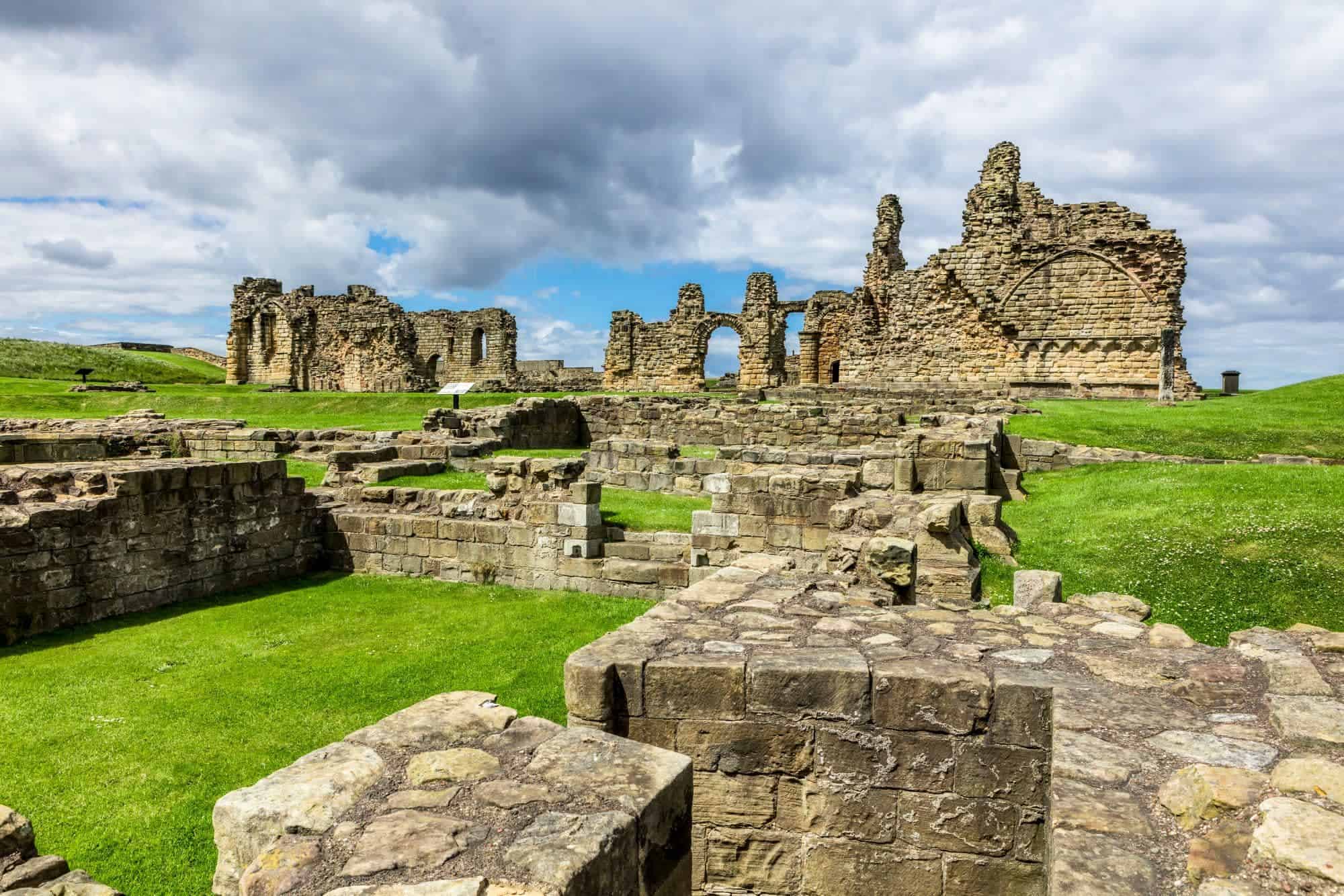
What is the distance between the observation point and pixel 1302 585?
7.66 meters

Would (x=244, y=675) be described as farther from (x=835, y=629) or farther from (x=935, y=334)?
(x=935, y=334)

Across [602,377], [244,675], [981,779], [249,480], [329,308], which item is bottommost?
[244,675]

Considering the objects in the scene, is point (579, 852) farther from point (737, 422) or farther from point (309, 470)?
point (737, 422)

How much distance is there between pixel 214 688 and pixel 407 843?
218 inches

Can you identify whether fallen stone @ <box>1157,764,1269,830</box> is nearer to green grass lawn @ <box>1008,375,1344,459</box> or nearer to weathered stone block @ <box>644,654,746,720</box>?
weathered stone block @ <box>644,654,746,720</box>

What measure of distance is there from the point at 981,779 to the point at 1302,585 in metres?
5.83

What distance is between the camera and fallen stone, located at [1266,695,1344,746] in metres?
3.28

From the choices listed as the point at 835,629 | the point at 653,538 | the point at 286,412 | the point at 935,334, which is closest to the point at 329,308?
the point at 286,412

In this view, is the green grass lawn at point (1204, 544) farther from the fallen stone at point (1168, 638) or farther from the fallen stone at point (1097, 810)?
the fallen stone at point (1097, 810)

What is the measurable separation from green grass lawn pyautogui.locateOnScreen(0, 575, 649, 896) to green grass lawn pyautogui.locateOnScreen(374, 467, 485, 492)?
315cm

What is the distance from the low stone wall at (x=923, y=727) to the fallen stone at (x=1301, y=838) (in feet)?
1.41

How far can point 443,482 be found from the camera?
14.5 meters

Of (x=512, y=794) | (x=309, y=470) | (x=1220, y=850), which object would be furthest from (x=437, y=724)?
(x=309, y=470)

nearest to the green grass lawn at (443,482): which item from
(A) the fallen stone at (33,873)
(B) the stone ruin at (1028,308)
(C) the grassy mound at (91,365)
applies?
(A) the fallen stone at (33,873)
